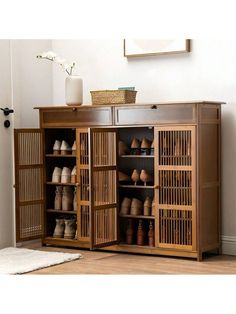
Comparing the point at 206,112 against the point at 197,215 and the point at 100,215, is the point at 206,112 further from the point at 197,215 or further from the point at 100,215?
the point at 100,215

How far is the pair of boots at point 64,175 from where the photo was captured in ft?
17.6

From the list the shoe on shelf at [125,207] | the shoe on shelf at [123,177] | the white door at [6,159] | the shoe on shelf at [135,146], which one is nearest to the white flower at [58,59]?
the white door at [6,159]

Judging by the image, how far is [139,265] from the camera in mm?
4602

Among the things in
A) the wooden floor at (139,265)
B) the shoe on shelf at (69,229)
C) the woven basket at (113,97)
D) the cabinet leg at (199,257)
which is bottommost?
the wooden floor at (139,265)

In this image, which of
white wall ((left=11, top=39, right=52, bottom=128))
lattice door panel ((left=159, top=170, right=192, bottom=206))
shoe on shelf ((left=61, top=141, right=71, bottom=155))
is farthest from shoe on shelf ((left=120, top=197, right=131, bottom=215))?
white wall ((left=11, top=39, right=52, bottom=128))

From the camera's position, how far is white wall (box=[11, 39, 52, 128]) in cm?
559

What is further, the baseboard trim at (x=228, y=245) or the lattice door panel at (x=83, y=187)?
the lattice door panel at (x=83, y=187)

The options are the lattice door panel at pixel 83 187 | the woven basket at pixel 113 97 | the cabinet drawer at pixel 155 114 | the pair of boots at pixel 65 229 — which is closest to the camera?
the cabinet drawer at pixel 155 114

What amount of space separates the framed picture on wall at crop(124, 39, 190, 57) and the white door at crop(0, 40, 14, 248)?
1.19m

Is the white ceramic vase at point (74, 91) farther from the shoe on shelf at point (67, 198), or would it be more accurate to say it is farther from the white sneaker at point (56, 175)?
the shoe on shelf at point (67, 198)

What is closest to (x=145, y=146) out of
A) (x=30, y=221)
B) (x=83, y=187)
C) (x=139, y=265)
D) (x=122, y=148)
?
(x=122, y=148)

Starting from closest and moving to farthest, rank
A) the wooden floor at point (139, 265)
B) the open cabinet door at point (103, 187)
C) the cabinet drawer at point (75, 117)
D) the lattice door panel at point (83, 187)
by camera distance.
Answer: the wooden floor at point (139, 265)
the open cabinet door at point (103, 187)
the cabinet drawer at point (75, 117)
the lattice door panel at point (83, 187)

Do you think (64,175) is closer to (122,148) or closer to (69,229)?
(69,229)
